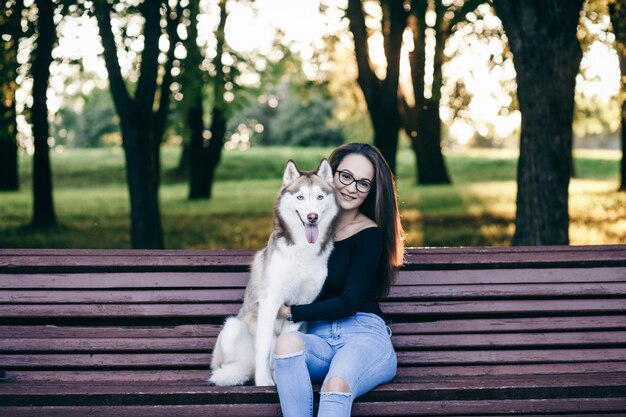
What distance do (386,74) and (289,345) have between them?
312 inches

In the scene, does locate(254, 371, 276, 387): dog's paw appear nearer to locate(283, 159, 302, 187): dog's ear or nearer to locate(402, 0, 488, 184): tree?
locate(283, 159, 302, 187): dog's ear

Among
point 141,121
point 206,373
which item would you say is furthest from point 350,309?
point 141,121

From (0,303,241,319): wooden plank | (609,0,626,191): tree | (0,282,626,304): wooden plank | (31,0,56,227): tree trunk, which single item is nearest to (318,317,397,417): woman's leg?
(0,282,626,304): wooden plank

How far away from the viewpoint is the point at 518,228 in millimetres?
7922

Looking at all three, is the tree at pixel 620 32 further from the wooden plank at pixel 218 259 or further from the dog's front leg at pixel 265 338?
the dog's front leg at pixel 265 338

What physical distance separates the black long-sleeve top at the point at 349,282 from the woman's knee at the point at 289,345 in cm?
29

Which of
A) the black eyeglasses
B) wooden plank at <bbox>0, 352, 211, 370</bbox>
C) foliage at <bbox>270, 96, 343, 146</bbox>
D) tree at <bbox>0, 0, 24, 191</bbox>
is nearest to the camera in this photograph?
the black eyeglasses

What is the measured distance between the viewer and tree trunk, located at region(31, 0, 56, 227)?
13047 millimetres

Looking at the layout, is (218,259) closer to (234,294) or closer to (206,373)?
(234,294)

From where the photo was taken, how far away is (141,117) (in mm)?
10328

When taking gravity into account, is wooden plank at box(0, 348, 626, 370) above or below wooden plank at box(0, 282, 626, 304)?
below

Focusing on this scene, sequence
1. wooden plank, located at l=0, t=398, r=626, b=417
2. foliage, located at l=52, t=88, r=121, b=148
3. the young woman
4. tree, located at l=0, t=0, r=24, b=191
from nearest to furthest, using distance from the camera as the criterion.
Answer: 1. the young woman
2. wooden plank, located at l=0, t=398, r=626, b=417
3. tree, located at l=0, t=0, r=24, b=191
4. foliage, located at l=52, t=88, r=121, b=148

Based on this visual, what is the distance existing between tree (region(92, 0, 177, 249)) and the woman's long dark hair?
19.3 ft

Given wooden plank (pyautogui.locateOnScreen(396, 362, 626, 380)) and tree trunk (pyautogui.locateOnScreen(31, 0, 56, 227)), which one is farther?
tree trunk (pyautogui.locateOnScreen(31, 0, 56, 227))
